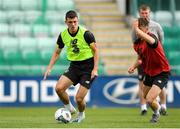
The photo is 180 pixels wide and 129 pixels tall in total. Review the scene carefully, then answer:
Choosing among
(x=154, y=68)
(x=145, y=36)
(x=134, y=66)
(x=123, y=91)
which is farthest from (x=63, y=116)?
(x=123, y=91)

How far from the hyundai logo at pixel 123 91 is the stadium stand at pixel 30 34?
1046 mm

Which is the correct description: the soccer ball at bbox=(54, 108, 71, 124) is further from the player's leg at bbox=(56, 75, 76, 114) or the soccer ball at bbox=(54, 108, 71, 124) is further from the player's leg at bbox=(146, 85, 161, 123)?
the player's leg at bbox=(146, 85, 161, 123)

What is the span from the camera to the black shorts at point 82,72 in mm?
15750

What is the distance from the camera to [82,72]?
15781 millimetres

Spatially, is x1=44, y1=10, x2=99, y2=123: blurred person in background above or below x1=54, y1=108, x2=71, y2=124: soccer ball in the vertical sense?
above

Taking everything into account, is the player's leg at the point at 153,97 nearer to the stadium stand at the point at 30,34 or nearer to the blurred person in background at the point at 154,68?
the blurred person in background at the point at 154,68

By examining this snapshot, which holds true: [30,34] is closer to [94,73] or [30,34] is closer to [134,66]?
[134,66]

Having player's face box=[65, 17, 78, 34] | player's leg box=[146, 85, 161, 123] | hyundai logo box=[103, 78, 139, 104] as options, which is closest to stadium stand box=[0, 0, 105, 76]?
hyundai logo box=[103, 78, 139, 104]

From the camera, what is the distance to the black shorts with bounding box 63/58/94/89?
15.8m

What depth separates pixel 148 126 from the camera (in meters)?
14.5

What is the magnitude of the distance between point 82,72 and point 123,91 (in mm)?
8061

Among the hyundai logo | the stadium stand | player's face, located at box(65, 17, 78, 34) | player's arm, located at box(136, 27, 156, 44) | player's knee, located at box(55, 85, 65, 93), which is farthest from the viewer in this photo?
the stadium stand

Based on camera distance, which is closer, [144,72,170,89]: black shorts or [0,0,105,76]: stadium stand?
[144,72,170,89]: black shorts

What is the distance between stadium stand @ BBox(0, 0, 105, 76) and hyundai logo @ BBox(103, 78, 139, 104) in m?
1.05
